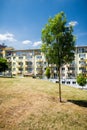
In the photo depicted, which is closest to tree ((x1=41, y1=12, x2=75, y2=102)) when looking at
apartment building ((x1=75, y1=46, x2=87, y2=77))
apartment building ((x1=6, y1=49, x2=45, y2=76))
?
apartment building ((x1=75, y1=46, x2=87, y2=77))

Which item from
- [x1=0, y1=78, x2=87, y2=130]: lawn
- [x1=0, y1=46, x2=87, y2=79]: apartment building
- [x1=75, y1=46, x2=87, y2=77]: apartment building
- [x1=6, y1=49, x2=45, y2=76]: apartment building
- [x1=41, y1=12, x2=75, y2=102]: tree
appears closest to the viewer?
[x1=0, y1=78, x2=87, y2=130]: lawn

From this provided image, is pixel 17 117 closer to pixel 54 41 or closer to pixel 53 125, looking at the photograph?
pixel 53 125

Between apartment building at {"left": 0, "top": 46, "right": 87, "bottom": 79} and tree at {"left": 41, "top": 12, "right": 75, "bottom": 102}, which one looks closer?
tree at {"left": 41, "top": 12, "right": 75, "bottom": 102}

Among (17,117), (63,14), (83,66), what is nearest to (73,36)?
(63,14)

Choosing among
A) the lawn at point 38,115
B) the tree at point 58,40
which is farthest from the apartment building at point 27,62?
the lawn at point 38,115

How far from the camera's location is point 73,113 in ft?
58.9

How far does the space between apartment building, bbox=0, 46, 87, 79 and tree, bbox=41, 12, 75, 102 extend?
61.6 meters

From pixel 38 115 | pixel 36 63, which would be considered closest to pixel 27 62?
pixel 36 63

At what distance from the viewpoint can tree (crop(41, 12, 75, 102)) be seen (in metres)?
21.9

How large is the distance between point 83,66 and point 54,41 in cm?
6420

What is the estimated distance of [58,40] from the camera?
2191 centimetres

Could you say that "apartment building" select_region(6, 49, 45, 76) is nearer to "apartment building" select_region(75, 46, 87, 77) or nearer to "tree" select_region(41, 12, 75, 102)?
"apartment building" select_region(75, 46, 87, 77)

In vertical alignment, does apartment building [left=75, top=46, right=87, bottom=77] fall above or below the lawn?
above

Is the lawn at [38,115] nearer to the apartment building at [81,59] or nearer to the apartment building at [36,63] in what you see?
the apartment building at [36,63]
